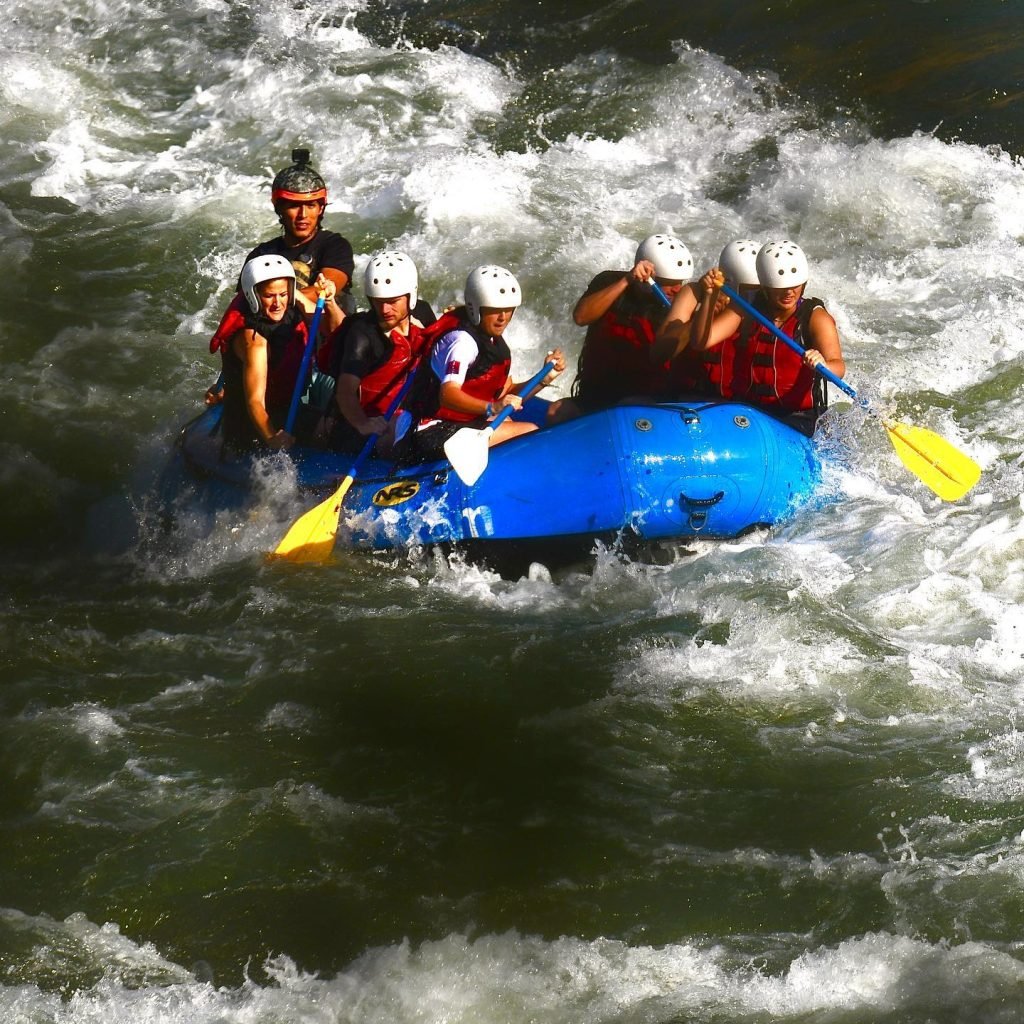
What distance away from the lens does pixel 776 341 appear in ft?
20.7

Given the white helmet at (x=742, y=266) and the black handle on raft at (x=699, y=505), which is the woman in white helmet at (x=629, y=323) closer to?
the white helmet at (x=742, y=266)

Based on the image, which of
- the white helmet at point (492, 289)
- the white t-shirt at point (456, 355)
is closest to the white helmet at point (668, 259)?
the white helmet at point (492, 289)

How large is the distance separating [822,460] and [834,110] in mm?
5401

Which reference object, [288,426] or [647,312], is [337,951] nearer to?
[288,426]

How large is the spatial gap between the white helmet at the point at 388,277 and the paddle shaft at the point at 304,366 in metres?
0.42

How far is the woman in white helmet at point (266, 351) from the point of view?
6.11 m

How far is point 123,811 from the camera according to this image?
15.9 ft

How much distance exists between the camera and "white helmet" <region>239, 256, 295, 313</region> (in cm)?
605

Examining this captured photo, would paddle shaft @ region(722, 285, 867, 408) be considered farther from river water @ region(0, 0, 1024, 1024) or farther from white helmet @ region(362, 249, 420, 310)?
white helmet @ region(362, 249, 420, 310)

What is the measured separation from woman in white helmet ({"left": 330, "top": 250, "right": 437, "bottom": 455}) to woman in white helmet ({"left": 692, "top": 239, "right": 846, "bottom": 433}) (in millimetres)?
1265

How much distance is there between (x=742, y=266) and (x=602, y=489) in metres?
1.21

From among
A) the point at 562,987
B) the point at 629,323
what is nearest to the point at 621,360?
the point at 629,323

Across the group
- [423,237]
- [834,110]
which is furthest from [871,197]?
[423,237]

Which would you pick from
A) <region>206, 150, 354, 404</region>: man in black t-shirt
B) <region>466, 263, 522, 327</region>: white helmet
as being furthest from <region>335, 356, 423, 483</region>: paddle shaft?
<region>206, 150, 354, 404</region>: man in black t-shirt
